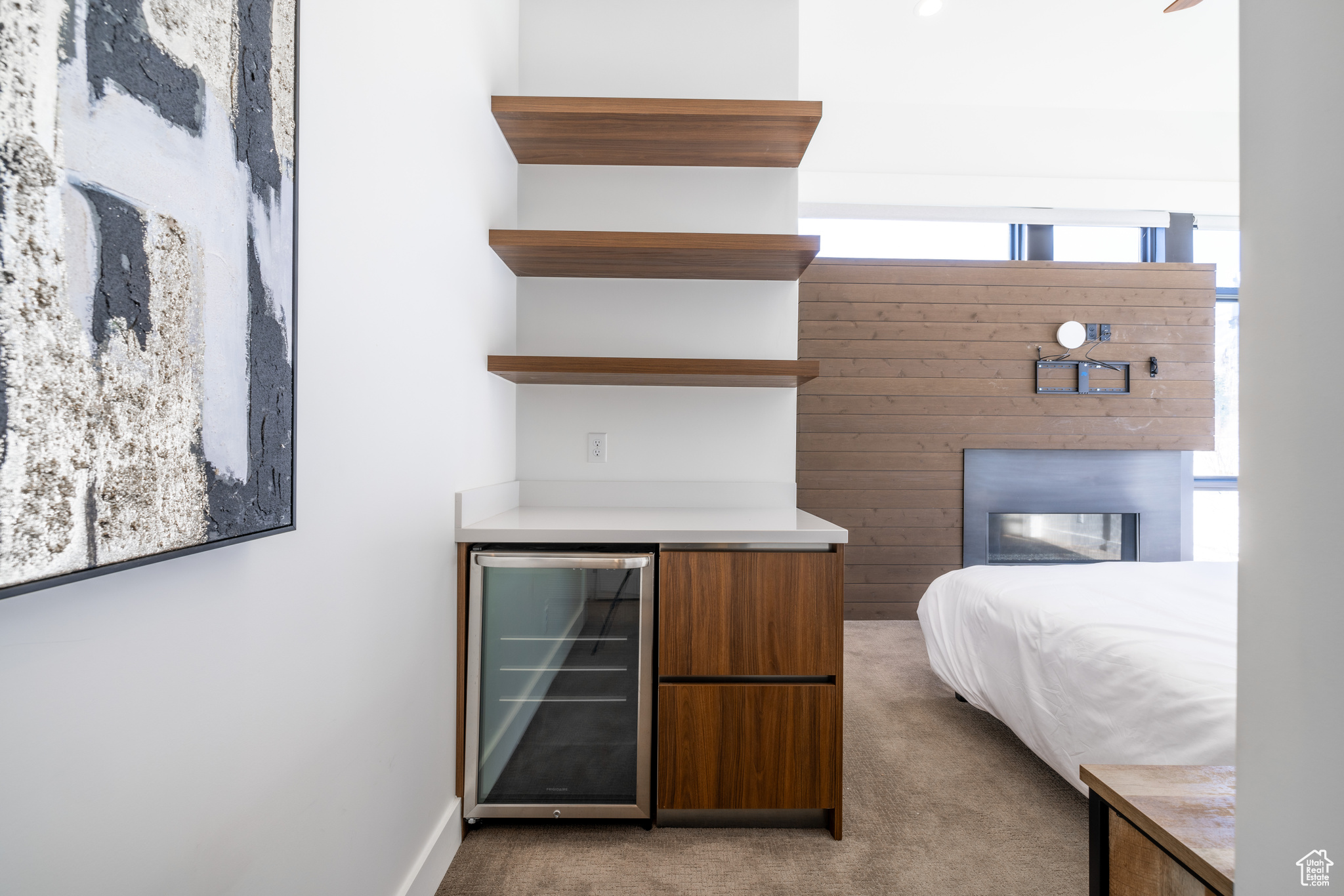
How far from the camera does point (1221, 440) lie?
4254mm

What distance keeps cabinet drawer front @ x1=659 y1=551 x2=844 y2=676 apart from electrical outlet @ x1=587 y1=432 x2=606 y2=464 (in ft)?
2.49

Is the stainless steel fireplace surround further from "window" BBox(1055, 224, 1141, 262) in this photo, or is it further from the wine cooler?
the wine cooler

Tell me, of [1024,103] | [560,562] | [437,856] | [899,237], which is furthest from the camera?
[899,237]

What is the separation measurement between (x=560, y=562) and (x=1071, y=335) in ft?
12.8

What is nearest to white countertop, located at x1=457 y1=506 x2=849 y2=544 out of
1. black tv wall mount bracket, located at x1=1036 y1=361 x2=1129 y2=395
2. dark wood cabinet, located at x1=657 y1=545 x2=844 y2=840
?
dark wood cabinet, located at x1=657 y1=545 x2=844 y2=840

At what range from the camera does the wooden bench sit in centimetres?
72

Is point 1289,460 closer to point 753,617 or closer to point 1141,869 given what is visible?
point 1141,869

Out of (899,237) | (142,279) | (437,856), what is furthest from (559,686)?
(899,237)

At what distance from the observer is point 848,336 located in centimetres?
401

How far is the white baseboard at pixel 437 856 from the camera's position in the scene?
1.39 metres

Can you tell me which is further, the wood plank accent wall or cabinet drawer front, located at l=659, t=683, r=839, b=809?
the wood plank accent wall

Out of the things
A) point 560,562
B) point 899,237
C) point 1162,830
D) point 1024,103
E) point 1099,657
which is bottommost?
point 1099,657

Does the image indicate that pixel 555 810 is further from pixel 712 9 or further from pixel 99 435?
pixel 712 9

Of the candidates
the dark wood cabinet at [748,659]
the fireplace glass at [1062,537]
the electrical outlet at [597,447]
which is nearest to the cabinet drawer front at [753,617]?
the dark wood cabinet at [748,659]
